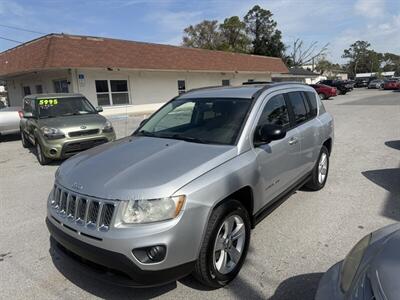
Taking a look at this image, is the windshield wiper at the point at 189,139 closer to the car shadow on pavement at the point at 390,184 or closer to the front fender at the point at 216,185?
the front fender at the point at 216,185

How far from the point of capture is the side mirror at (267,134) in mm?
3357

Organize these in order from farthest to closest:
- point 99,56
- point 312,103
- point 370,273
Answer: point 99,56 < point 312,103 < point 370,273

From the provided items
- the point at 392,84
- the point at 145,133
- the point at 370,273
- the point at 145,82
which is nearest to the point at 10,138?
the point at 145,82

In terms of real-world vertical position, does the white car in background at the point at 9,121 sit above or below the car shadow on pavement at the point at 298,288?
above

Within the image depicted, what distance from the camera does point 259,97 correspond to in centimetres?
381

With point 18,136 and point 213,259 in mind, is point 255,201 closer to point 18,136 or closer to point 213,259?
point 213,259

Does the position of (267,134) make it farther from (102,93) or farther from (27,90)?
(27,90)

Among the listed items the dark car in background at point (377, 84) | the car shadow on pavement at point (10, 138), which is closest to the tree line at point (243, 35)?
the dark car in background at point (377, 84)

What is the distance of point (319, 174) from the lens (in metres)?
5.39

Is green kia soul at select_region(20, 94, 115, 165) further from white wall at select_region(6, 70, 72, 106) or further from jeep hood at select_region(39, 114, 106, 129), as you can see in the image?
white wall at select_region(6, 70, 72, 106)

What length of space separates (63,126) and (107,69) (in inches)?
460

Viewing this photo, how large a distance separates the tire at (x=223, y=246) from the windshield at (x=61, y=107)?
22.7 ft

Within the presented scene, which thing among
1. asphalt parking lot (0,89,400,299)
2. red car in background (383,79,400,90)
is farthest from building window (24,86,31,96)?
red car in background (383,79,400,90)

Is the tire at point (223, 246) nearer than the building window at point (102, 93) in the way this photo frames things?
Yes
